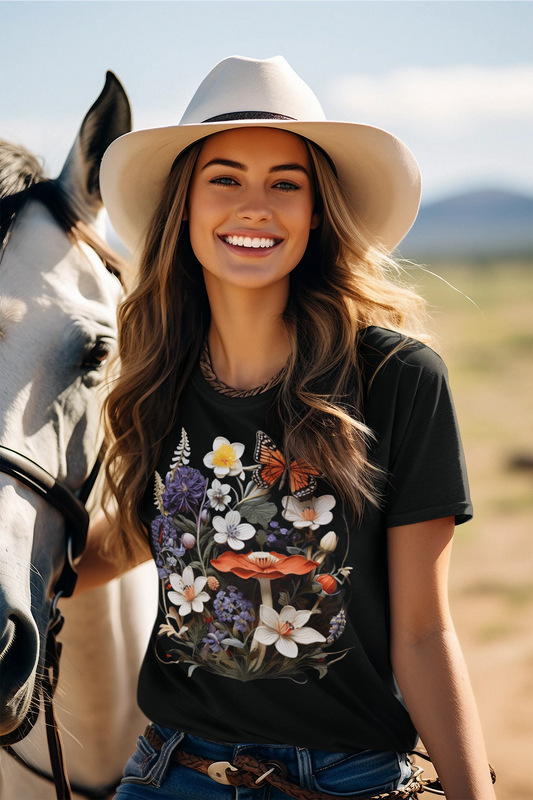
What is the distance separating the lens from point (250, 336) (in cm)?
145

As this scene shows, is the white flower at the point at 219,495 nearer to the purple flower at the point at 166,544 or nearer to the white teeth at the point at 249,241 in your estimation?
the purple flower at the point at 166,544

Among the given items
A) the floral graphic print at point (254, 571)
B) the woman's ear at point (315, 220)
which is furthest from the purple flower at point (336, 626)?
the woman's ear at point (315, 220)

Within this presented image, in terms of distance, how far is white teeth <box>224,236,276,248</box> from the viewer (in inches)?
52.4

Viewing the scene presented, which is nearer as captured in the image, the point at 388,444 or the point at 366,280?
the point at 388,444

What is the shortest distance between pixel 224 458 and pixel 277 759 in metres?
0.54

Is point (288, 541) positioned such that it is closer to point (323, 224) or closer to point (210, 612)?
point (210, 612)

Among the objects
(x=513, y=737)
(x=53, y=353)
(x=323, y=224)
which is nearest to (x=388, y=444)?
(x=323, y=224)

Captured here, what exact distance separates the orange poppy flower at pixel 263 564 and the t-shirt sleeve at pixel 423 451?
0.18 meters

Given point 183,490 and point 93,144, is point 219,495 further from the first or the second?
point 93,144

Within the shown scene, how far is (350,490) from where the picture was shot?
122 centimetres

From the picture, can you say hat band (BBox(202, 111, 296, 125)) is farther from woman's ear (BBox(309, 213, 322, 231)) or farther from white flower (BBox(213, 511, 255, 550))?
white flower (BBox(213, 511, 255, 550))

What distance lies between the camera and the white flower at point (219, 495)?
4.25ft

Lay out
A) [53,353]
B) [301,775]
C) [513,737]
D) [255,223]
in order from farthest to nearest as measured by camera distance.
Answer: [513,737]
[53,353]
[255,223]
[301,775]

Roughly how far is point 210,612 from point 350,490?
0.36 meters
